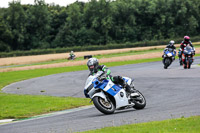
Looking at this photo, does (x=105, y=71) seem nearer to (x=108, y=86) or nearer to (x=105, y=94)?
(x=108, y=86)

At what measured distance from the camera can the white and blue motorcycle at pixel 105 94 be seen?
9945 millimetres

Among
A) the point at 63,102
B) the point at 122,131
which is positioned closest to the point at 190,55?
the point at 63,102

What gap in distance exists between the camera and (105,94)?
1016cm

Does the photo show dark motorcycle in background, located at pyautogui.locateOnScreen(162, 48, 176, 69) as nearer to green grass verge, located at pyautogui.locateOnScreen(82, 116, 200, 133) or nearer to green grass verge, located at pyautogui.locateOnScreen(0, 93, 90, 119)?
green grass verge, located at pyautogui.locateOnScreen(0, 93, 90, 119)

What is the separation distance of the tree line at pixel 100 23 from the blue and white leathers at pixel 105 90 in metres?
87.0

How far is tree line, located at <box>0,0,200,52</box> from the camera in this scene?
325 feet

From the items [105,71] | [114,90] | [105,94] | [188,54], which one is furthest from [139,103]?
[188,54]

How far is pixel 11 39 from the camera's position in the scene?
313 ft

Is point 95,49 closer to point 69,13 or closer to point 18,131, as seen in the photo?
point 69,13

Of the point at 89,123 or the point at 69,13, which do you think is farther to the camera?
the point at 69,13

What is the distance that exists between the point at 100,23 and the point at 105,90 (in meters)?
93.6

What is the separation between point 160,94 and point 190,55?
421 inches

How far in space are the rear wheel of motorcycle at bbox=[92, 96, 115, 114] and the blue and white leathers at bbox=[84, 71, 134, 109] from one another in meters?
0.09

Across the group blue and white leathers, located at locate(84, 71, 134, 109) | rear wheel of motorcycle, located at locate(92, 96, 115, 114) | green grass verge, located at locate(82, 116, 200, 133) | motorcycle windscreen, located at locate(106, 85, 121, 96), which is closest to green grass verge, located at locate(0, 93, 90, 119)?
blue and white leathers, located at locate(84, 71, 134, 109)
